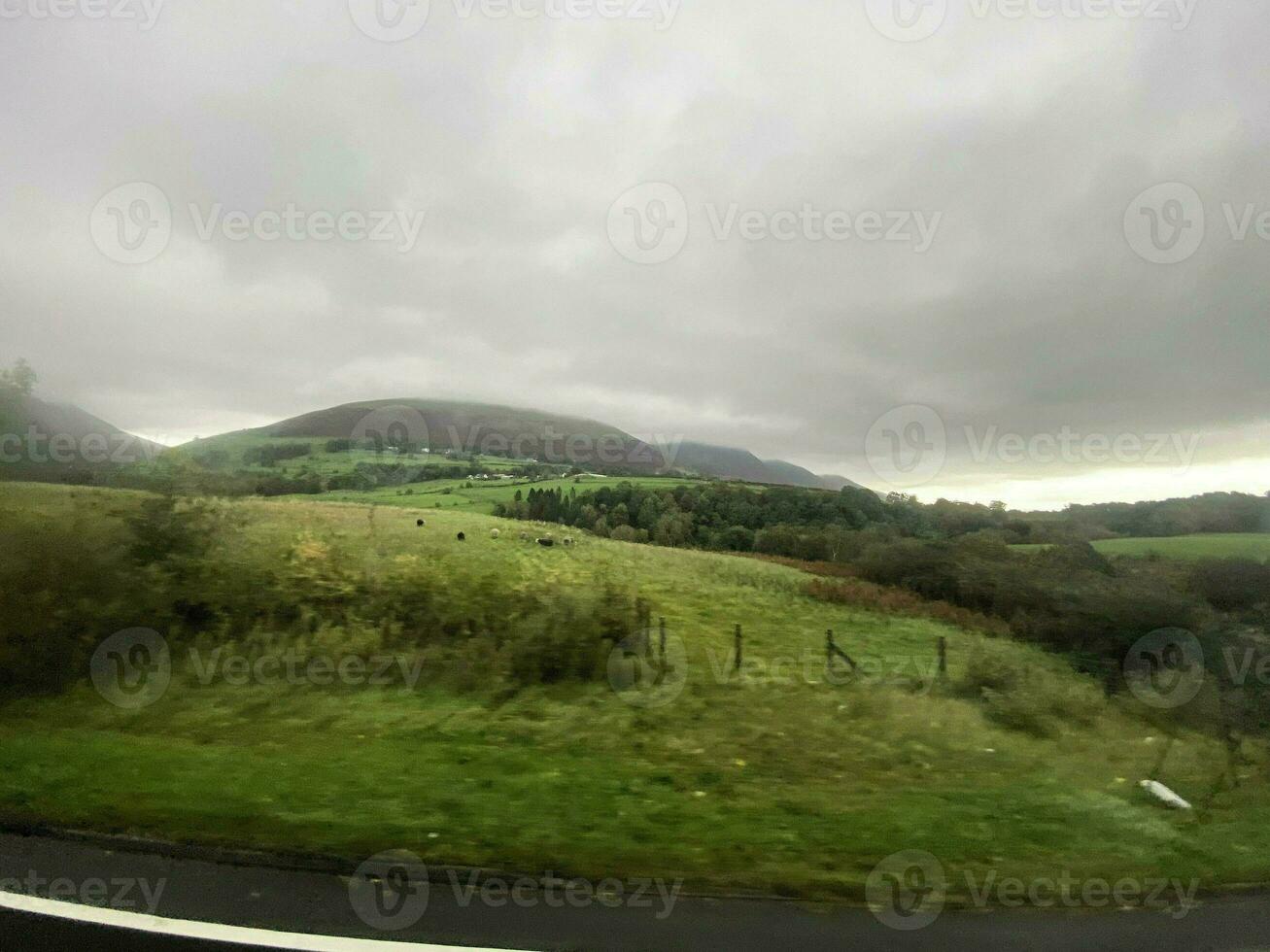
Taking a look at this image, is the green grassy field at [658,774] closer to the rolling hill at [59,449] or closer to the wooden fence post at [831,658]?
the wooden fence post at [831,658]

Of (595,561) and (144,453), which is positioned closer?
(144,453)

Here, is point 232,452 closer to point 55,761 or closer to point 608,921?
point 55,761

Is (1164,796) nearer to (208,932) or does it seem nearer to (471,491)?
(208,932)

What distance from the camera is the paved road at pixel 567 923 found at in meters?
4.07

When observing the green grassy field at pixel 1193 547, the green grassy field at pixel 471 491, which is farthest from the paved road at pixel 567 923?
the green grassy field at pixel 471 491

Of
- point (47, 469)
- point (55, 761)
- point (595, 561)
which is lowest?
point (55, 761)

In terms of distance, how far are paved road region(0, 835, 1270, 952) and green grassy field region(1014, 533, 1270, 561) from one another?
1424 centimetres

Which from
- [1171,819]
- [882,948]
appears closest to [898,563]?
[1171,819]

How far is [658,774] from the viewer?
24.1ft

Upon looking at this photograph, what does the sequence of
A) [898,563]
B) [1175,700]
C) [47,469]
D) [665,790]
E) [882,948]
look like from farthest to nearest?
[898,563]
[47,469]
[1175,700]
[665,790]
[882,948]

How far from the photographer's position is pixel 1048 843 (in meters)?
5.86

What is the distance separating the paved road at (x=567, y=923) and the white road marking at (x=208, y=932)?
1.9 inches

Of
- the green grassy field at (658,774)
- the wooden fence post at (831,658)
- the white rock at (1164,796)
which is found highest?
the wooden fence post at (831,658)

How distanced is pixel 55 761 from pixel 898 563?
18702 mm
